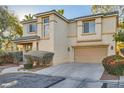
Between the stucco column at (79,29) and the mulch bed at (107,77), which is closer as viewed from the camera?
the mulch bed at (107,77)

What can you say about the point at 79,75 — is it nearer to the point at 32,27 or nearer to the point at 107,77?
the point at 107,77

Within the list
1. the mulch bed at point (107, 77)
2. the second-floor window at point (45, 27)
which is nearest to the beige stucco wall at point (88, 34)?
the second-floor window at point (45, 27)

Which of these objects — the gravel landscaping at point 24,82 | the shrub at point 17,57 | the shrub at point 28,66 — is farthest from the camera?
the shrub at point 17,57

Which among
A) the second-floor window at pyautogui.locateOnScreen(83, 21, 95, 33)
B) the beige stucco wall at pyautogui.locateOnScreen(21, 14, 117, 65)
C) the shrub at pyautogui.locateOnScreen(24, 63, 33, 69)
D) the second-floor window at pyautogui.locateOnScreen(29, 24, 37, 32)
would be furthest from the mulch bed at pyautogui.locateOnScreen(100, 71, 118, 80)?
the second-floor window at pyautogui.locateOnScreen(29, 24, 37, 32)

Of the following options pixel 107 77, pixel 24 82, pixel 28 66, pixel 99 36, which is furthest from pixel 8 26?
pixel 107 77

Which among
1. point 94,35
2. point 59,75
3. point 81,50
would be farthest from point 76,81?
point 94,35

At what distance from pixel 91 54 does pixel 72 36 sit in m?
2.82

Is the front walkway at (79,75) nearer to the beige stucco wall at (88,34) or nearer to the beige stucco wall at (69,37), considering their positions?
the beige stucco wall at (69,37)

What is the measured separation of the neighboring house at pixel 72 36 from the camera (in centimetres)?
1095

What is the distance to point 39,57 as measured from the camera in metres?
10.2

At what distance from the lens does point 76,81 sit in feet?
24.4

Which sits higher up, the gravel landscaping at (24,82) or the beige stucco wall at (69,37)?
the beige stucco wall at (69,37)

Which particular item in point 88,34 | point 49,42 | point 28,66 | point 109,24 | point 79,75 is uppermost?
point 109,24

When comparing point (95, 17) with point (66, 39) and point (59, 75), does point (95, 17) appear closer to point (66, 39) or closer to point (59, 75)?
point (66, 39)
